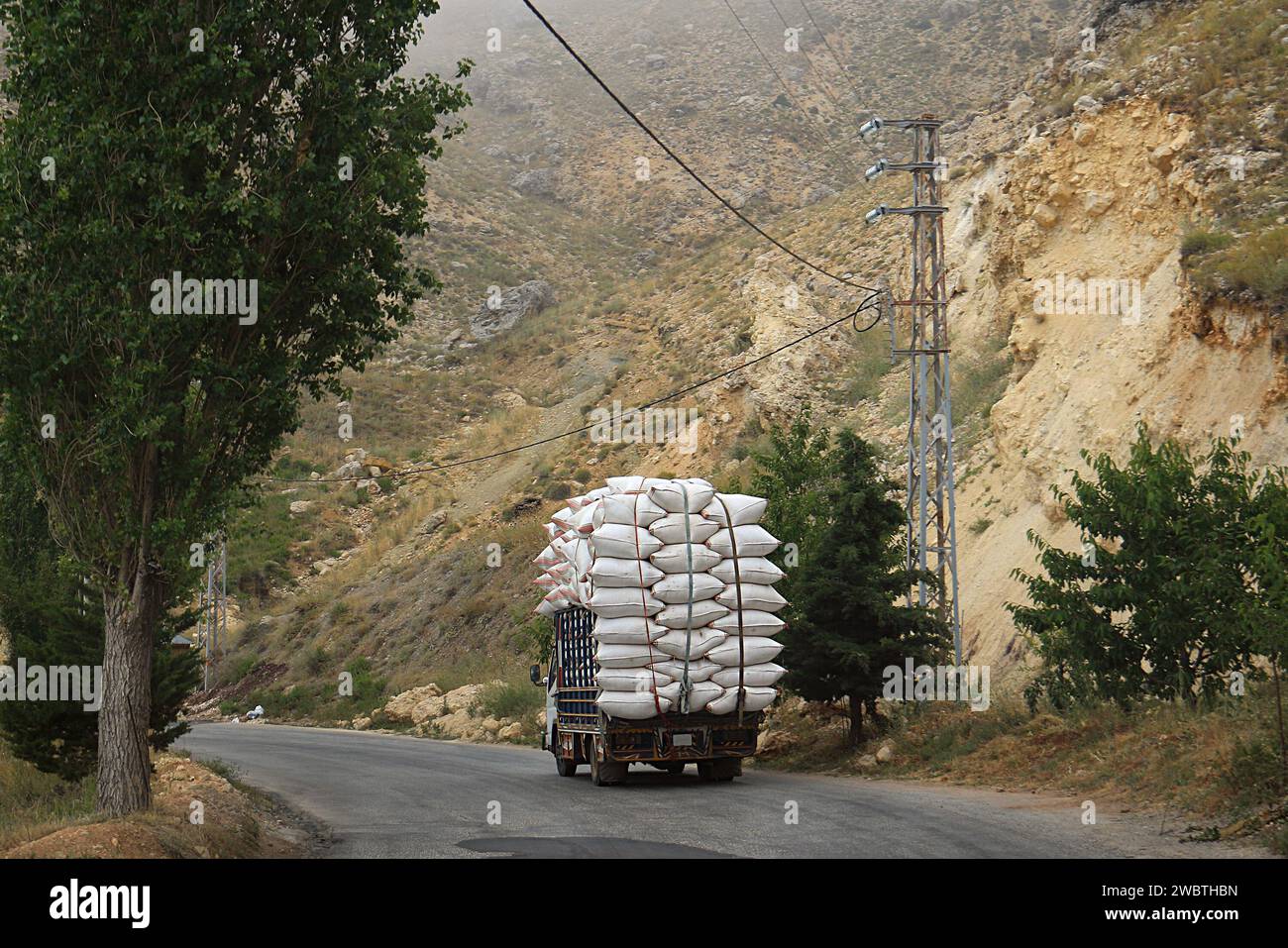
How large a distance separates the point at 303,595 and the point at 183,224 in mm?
41729

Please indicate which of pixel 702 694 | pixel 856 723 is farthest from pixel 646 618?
pixel 856 723

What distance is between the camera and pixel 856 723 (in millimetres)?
19109

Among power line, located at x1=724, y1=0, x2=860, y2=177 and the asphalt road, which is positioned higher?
power line, located at x1=724, y1=0, x2=860, y2=177

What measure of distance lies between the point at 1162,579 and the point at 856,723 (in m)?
6.19

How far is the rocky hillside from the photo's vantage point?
24109 mm

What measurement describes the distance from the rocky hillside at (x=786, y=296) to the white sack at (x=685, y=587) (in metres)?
5.33

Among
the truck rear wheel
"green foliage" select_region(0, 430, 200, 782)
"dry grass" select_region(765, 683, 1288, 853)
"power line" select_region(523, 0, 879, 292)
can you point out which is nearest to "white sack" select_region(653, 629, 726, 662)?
the truck rear wheel

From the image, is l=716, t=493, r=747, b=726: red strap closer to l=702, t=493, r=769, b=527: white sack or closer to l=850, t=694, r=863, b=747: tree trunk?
l=702, t=493, r=769, b=527: white sack

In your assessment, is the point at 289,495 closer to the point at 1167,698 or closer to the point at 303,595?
the point at 303,595

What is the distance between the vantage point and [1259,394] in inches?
776

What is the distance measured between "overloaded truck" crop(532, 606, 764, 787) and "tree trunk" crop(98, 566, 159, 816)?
6.89 metres

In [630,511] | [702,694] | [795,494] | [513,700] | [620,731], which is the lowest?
[513,700]

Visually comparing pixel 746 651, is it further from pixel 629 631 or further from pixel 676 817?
pixel 676 817

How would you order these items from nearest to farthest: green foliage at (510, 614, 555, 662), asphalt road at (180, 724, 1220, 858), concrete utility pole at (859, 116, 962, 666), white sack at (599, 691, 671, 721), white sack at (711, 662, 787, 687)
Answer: asphalt road at (180, 724, 1220, 858) < white sack at (599, 691, 671, 721) < white sack at (711, 662, 787, 687) < concrete utility pole at (859, 116, 962, 666) < green foliage at (510, 614, 555, 662)
